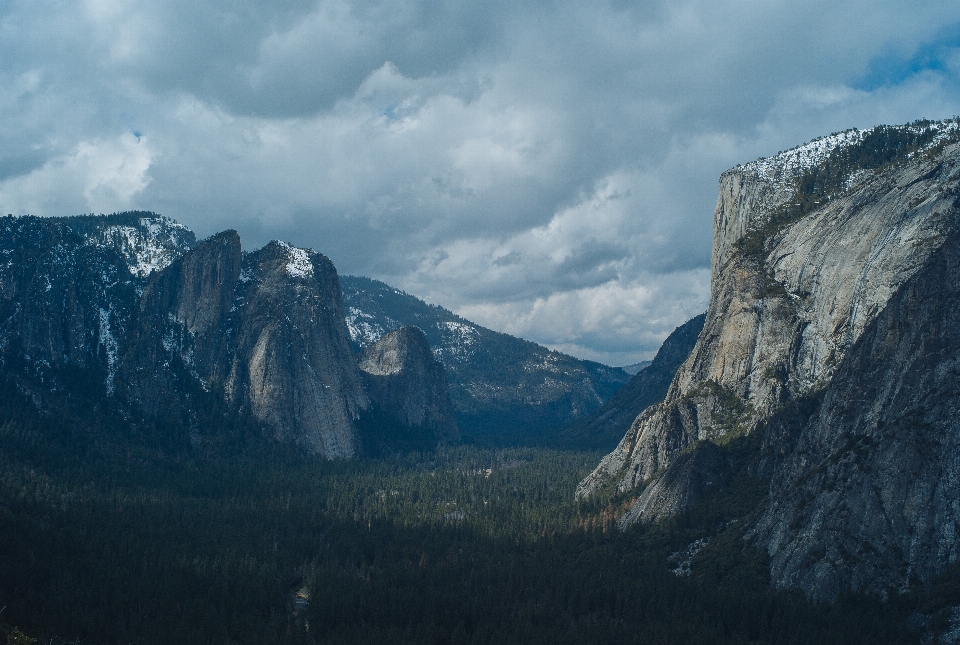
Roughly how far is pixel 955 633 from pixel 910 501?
19185mm

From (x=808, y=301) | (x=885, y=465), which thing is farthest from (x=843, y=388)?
(x=808, y=301)

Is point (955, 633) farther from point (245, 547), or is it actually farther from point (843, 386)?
point (245, 547)

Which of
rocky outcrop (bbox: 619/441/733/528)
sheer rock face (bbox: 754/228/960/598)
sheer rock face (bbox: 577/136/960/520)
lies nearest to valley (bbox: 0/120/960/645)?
sheer rock face (bbox: 754/228/960/598)

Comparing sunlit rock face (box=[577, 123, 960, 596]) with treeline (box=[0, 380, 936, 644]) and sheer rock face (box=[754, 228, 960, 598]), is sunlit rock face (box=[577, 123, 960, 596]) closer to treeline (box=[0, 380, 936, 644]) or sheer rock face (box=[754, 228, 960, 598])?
sheer rock face (box=[754, 228, 960, 598])

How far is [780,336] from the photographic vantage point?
177500 millimetres

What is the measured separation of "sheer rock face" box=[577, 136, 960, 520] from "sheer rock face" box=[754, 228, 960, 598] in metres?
25.8

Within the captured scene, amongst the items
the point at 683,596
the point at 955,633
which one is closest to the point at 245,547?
the point at 683,596

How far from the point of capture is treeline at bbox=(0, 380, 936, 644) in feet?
344

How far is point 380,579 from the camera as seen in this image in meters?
133

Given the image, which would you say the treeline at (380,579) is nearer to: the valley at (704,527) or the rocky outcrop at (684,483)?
the valley at (704,527)

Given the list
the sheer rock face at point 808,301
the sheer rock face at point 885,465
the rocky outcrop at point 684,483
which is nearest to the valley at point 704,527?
the sheer rock face at point 885,465

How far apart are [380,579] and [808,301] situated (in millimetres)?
106495

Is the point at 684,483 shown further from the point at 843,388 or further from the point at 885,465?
the point at 885,465

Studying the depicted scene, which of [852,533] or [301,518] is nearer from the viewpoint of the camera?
[852,533]
